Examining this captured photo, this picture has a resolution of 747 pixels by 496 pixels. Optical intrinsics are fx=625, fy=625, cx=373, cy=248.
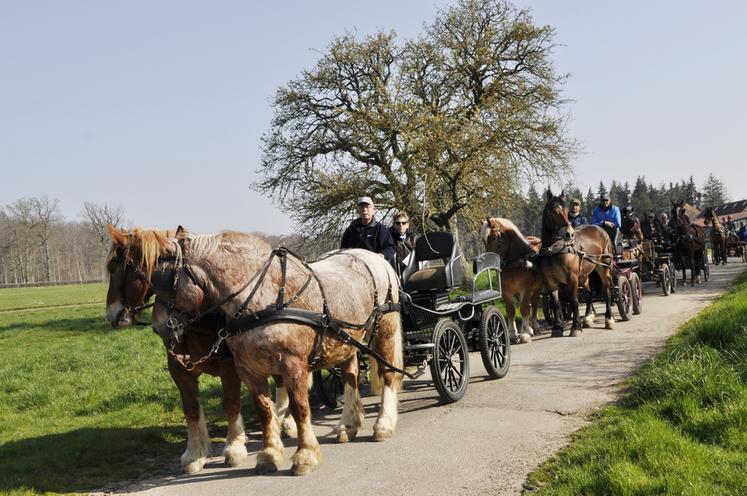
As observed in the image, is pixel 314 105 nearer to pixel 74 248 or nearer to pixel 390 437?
pixel 390 437

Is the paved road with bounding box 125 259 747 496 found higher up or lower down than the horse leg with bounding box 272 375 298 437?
lower down

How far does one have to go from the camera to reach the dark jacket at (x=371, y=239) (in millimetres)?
7246

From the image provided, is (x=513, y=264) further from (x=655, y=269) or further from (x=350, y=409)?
(x=655, y=269)

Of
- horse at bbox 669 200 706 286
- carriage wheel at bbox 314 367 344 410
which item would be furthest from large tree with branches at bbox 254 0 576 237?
carriage wheel at bbox 314 367 344 410

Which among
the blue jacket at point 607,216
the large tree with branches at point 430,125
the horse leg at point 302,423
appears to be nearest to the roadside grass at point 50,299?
the large tree with branches at point 430,125

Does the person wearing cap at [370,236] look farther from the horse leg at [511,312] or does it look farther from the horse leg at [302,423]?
the horse leg at [511,312]

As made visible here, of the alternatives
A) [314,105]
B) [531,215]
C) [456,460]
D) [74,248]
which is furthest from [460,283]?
[74,248]

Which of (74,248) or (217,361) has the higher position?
(74,248)

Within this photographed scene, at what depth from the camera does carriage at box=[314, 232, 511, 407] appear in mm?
6895

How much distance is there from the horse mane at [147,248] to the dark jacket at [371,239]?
2.63 m

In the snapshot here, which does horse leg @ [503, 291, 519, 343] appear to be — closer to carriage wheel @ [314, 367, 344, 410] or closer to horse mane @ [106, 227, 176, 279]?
carriage wheel @ [314, 367, 344, 410]

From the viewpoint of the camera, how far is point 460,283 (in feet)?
26.1

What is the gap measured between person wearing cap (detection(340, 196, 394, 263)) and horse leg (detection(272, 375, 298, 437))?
5.96 ft

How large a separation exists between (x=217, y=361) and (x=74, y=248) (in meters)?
123
